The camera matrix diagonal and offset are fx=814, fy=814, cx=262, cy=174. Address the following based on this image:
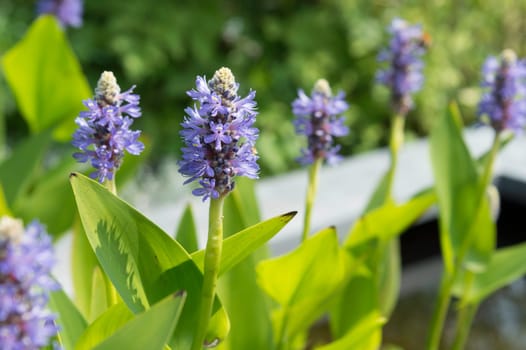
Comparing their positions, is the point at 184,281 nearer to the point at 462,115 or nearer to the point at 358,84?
the point at 358,84

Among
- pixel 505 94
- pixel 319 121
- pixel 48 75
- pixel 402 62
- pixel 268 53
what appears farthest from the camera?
pixel 268 53

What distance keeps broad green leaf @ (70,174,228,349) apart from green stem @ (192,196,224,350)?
4 cm

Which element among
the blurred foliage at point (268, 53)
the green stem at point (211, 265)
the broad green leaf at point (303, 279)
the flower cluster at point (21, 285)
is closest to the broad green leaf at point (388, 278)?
the broad green leaf at point (303, 279)

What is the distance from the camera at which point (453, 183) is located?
59.2 inches

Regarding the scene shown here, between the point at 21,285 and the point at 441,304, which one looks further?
the point at 441,304

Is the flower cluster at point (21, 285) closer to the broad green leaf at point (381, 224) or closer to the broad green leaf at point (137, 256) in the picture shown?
the broad green leaf at point (137, 256)

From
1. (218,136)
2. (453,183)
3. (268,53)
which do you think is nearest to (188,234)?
(218,136)

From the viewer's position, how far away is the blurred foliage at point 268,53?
399 centimetres

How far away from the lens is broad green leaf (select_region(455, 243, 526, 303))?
1.55m

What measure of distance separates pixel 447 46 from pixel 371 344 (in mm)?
3239

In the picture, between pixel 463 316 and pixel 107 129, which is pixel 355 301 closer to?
pixel 463 316

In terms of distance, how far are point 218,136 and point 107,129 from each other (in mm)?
144

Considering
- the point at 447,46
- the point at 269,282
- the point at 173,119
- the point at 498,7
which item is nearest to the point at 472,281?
the point at 269,282

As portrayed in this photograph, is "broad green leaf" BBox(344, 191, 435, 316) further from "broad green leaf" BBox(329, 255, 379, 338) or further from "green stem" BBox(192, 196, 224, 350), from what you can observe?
"green stem" BBox(192, 196, 224, 350)
